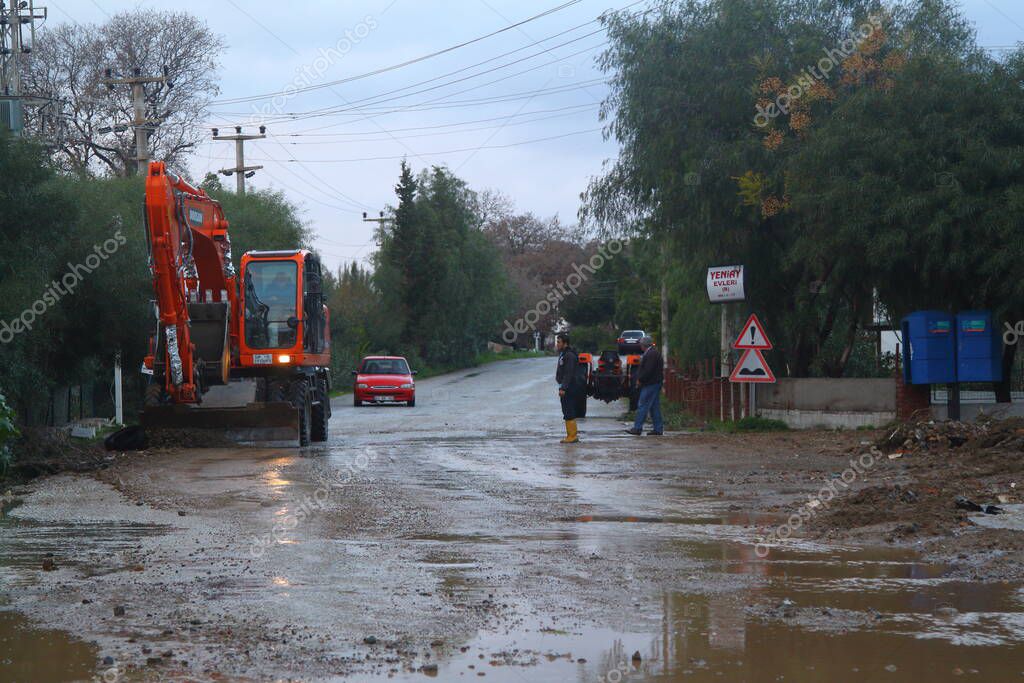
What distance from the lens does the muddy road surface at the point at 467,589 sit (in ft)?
20.6

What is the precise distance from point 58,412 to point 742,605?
23506mm

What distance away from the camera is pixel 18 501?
13.2 meters

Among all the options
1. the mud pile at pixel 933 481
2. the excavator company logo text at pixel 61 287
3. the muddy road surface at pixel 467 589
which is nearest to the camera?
the muddy road surface at pixel 467 589

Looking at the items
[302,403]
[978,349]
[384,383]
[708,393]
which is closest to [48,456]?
[302,403]

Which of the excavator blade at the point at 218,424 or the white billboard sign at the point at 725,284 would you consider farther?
the white billboard sign at the point at 725,284

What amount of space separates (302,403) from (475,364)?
209ft

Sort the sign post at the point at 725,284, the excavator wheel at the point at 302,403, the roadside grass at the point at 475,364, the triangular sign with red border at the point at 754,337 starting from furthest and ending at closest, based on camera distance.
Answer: the roadside grass at the point at 475,364 < the sign post at the point at 725,284 < the triangular sign with red border at the point at 754,337 < the excavator wheel at the point at 302,403

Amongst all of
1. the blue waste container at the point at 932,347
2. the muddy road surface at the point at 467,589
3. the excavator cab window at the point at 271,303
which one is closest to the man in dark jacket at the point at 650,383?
the blue waste container at the point at 932,347

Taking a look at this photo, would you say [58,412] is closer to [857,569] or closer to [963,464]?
[963,464]

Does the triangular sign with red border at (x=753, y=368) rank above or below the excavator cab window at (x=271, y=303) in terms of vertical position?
below

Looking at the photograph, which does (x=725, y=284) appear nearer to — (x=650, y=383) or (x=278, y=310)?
(x=650, y=383)

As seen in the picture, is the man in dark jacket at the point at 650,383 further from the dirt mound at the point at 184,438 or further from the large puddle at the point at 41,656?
the large puddle at the point at 41,656

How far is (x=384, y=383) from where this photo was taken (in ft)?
135

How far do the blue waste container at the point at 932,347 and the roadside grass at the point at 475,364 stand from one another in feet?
108
